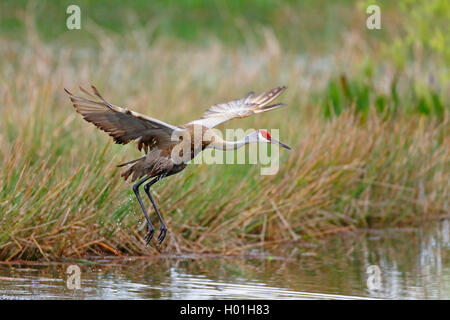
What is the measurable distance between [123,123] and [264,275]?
1874 millimetres

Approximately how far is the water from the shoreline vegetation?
21cm

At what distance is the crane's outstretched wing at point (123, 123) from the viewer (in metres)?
5.98

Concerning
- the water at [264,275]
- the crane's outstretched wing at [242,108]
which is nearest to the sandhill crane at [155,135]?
the crane's outstretched wing at [242,108]

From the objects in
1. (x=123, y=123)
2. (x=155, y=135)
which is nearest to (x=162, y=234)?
(x=155, y=135)

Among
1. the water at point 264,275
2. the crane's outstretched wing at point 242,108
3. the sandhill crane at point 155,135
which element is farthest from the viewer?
the crane's outstretched wing at point 242,108

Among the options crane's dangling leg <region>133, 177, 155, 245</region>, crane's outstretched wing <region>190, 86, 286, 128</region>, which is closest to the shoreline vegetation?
crane's dangling leg <region>133, 177, 155, 245</region>

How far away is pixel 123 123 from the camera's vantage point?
20.9 feet

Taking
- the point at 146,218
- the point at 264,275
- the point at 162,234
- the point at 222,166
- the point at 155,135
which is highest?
the point at 155,135

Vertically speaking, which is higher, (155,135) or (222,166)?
(155,135)

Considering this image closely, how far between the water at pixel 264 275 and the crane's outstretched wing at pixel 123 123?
1082 millimetres

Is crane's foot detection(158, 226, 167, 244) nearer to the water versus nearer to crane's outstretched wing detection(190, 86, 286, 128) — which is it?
the water

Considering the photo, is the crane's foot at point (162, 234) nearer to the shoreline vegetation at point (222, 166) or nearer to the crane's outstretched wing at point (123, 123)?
the shoreline vegetation at point (222, 166)

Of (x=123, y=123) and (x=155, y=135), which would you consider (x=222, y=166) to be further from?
(x=123, y=123)

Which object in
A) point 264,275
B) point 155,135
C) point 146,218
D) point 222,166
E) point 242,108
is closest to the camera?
point 155,135
